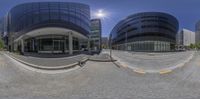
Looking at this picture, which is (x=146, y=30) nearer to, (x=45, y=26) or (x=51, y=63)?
(x=45, y=26)

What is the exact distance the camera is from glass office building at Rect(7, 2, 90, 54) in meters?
18.7

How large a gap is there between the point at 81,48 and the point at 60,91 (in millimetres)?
29104

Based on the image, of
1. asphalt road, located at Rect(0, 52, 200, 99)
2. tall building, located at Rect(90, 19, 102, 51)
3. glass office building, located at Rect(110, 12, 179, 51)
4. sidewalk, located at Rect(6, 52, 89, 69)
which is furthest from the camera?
tall building, located at Rect(90, 19, 102, 51)

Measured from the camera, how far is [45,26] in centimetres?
1781

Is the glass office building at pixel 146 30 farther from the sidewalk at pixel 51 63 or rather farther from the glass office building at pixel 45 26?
the sidewalk at pixel 51 63

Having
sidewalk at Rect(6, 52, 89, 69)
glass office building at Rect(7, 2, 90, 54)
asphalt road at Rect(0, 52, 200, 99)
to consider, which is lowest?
asphalt road at Rect(0, 52, 200, 99)

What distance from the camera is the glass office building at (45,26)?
1872cm

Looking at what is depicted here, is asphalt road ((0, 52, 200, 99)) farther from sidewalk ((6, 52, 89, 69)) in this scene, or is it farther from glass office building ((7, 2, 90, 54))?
glass office building ((7, 2, 90, 54))

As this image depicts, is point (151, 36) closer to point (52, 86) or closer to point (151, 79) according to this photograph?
point (151, 79)

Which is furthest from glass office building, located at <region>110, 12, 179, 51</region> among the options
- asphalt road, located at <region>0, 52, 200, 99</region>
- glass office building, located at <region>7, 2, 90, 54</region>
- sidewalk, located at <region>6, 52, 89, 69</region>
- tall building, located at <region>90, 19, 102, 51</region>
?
asphalt road, located at <region>0, 52, 200, 99</region>

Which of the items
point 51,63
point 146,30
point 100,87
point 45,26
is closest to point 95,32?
point 146,30

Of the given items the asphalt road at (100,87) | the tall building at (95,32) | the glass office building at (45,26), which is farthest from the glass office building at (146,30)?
the asphalt road at (100,87)

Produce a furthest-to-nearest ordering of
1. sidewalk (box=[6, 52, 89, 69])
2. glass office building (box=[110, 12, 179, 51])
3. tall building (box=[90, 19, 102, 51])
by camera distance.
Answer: tall building (box=[90, 19, 102, 51]) → glass office building (box=[110, 12, 179, 51]) → sidewalk (box=[6, 52, 89, 69])

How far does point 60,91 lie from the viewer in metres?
5.73
